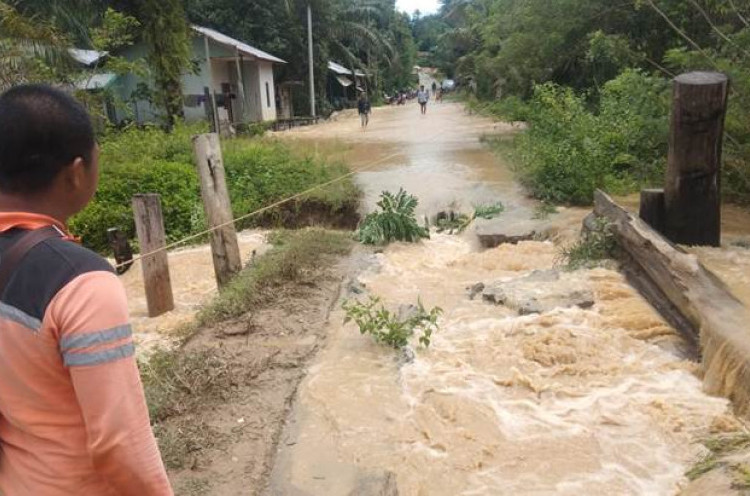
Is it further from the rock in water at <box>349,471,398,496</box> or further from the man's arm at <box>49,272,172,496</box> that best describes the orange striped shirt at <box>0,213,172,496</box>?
the rock in water at <box>349,471,398,496</box>

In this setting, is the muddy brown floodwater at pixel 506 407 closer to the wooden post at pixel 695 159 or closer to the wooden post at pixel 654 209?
the wooden post at pixel 654 209

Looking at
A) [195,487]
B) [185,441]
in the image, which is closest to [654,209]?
[185,441]

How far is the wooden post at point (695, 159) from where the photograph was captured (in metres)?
6.93

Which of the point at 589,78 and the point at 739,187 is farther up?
the point at 589,78

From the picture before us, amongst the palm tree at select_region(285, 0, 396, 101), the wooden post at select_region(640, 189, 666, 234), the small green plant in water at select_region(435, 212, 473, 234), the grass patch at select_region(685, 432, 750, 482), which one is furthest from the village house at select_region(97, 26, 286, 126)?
the grass patch at select_region(685, 432, 750, 482)

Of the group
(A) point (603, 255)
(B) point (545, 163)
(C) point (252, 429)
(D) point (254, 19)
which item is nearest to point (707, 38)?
(B) point (545, 163)

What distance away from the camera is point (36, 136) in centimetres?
152

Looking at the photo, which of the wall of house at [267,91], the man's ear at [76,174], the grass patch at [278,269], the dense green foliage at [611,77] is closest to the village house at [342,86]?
the wall of house at [267,91]

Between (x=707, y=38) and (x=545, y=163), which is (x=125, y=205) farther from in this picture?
(x=707, y=38)

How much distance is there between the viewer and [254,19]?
32.8 m

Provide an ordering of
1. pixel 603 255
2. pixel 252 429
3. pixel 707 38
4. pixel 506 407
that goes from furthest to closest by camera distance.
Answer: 1. pixel 707 38
2. pixel 603 255
3. pixel 506 407
4. pixel 252 429

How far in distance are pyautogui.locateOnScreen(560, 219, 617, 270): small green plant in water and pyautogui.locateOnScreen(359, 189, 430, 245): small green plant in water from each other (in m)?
2.69

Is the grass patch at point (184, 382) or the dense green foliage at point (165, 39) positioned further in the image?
the dense green foliage at point (165, 39)

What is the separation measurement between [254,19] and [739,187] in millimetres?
28124
